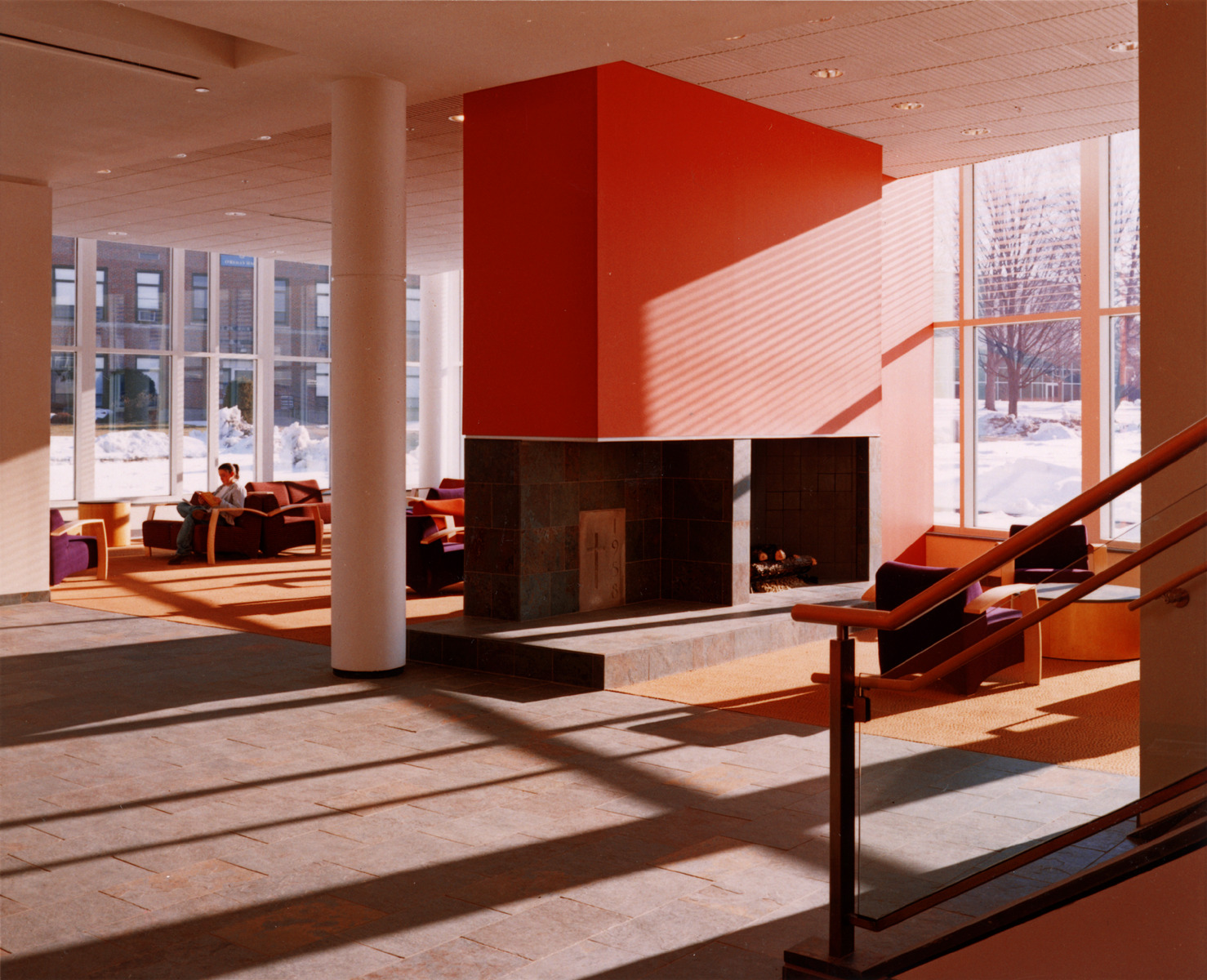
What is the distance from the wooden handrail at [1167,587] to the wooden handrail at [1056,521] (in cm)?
68

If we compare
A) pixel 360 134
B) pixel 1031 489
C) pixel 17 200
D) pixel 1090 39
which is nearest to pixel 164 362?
pixel 17 200

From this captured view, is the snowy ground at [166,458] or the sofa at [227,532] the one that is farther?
the snowy ground at [166,458]

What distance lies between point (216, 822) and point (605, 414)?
4.06 meters

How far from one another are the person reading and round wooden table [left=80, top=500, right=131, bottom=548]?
5.60 ft

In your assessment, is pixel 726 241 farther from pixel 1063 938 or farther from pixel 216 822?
pixel 1063 938

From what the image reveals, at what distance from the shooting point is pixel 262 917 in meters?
3.87

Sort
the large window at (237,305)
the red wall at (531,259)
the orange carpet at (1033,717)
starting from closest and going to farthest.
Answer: the orange carpet at (1033,717)
the red wall at (531,259)
the large window at (237,305)

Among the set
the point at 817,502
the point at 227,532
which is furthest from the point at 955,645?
the point at 227,532

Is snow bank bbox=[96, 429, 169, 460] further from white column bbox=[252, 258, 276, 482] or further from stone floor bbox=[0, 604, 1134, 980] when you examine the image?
stone floor bbox=[0, 604, 1134, 980]

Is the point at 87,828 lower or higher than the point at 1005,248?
lower

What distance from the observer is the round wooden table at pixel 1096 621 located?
3135 millimetres

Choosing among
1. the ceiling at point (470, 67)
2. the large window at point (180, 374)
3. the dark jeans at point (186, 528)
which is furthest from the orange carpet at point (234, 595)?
the ceiling at point (470, 67)

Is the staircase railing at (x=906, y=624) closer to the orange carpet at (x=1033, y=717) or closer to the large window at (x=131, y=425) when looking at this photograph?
the orange carpet at (x=1033, y=717)

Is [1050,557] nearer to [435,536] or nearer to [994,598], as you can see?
[435,536]
